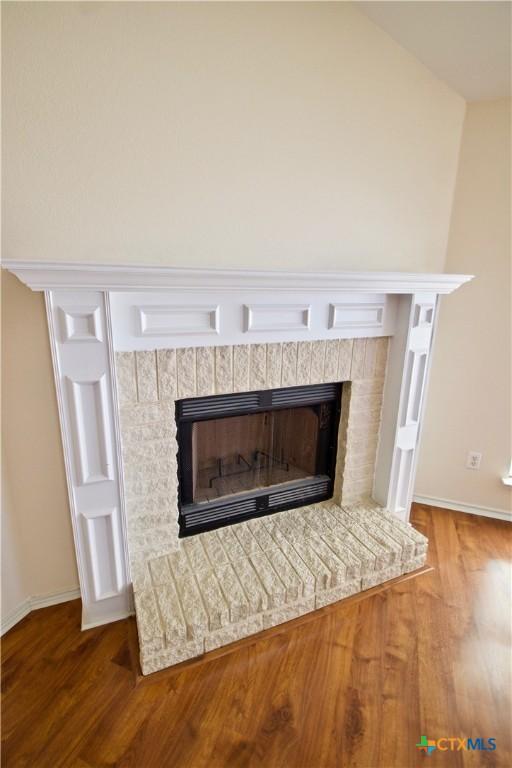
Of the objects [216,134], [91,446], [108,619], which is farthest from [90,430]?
[216,134]

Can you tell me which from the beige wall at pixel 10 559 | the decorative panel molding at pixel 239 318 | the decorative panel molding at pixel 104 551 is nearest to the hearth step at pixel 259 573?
the decorative panel molding at pixel 104 551

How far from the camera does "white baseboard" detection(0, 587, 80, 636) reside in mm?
1636

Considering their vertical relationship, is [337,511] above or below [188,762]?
above

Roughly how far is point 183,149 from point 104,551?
1633 mm

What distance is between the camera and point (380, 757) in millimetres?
1260

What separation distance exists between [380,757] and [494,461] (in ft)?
5.99

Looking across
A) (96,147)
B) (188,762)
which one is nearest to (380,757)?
(188,762)

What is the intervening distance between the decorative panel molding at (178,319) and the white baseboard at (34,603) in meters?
1.27

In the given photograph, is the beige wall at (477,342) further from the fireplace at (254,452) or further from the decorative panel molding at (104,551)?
the decorative panel molding at (104,551)

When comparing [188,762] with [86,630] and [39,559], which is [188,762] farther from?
[39,559]

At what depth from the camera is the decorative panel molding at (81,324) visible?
4.34ft

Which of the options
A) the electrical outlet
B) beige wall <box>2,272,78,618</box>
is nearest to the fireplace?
beige wall <box>2,272,78,618</box>

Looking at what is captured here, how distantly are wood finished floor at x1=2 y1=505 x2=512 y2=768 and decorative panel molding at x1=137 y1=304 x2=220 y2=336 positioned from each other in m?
1.28

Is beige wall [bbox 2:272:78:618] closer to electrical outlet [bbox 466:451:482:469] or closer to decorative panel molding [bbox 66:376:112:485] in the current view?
decorative panel molding [bbox 66:376:112:485]
